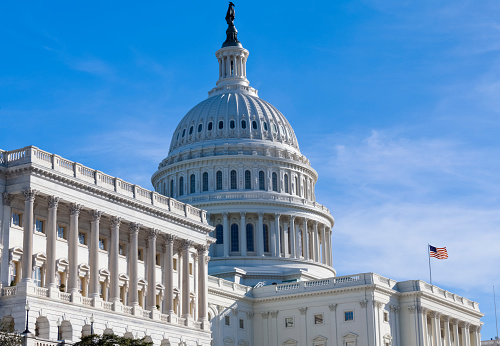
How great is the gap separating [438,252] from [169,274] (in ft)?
158

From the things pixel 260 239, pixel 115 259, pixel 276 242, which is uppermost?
pixel 260 239

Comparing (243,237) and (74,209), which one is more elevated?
(243,237)

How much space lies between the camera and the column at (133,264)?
85875 mm

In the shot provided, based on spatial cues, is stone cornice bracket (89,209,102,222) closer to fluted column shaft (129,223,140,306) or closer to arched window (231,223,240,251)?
fluted column shaft (129,223,140,306)

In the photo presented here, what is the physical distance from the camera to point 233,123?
484ft

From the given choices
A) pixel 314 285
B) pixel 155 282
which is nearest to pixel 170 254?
pixel 155 282

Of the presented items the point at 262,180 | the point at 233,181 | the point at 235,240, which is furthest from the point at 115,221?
the point at 262,180

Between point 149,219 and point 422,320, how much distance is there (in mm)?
42932

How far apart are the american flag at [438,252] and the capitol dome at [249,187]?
57.9 ft

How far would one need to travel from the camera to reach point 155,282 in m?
89.8

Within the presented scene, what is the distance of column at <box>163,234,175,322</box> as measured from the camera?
297ft

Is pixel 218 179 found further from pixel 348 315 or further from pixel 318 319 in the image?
pixel 348 315

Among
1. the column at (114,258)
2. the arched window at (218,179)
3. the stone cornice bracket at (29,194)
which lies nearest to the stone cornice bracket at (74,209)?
the stone cornice bracket at (29,194)

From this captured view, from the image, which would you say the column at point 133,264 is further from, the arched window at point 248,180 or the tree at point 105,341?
the arched window at point 248,180
